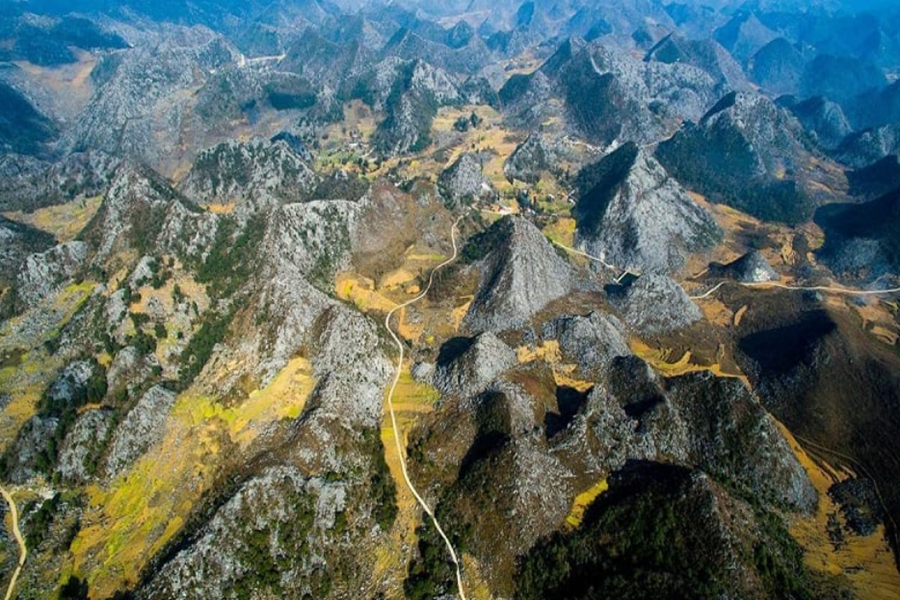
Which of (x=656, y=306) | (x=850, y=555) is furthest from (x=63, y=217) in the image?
(x=850, y=555)

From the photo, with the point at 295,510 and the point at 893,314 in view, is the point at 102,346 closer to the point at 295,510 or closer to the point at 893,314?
the point at 295,510

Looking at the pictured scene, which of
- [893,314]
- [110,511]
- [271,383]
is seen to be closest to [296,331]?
[271,383]

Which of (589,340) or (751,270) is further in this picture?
(751,270)

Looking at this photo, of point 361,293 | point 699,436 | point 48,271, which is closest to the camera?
point 699,436

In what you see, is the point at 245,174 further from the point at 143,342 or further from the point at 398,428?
the point at 398,428

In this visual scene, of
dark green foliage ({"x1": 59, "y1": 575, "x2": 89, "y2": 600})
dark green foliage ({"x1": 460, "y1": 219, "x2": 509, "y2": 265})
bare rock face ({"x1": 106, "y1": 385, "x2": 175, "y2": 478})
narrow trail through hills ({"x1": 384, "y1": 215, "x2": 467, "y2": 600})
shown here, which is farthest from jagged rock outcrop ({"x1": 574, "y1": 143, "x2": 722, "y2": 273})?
dark green foliage ({"x1": 59, "y1": 575, "x2": 89, "y2": 600})

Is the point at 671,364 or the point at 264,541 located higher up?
the point at 264,541
